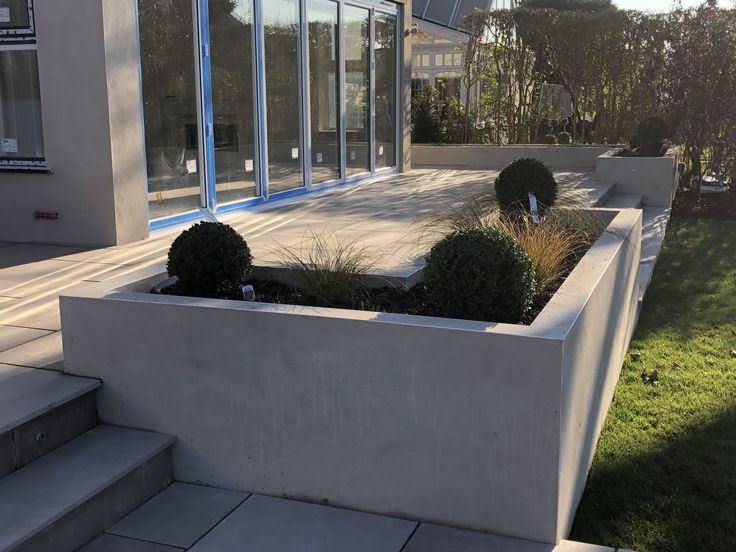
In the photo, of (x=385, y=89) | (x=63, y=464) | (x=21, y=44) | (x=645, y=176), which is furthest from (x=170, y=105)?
(x=645, y=176)

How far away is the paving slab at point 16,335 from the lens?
161 inches

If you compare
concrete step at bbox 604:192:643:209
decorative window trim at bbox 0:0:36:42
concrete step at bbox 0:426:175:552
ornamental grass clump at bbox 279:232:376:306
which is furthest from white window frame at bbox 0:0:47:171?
concrete step at bbox 604:192:643:209

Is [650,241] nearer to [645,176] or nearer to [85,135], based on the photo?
[645,176]

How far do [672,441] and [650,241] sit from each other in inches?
187

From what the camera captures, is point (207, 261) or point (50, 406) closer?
point (50, 406)

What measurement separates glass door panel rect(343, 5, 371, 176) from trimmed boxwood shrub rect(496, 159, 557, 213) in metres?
5.81

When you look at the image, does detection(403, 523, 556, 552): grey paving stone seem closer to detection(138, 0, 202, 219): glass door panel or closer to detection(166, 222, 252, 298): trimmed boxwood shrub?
detection(166, 222, 252, 298): trimmed boxwood shrub

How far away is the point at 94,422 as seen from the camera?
3.50 m

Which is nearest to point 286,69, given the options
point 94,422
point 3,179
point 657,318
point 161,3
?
point 161,3

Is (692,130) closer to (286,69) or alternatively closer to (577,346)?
(286,69)

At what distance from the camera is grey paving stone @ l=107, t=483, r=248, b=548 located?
295cm

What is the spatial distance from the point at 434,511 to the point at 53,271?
4.02 metres

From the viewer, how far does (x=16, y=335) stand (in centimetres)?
427

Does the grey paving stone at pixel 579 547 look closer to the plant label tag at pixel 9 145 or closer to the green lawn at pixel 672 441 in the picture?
the green lawn at pixel 672 441
